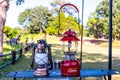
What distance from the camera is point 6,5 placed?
10.9 meters

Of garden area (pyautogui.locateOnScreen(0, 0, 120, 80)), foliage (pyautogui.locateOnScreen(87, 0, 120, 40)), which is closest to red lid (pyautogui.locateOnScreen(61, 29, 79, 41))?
garden area (pyautogui.locateOnScreen(0, 0, 120, 80))

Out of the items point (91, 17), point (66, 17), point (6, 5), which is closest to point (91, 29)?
point (91, 17)

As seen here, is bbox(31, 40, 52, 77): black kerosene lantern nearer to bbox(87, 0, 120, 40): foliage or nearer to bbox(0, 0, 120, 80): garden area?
bbox(0, 0, 120, 80): garden area

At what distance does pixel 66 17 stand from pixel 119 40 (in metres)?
29.8

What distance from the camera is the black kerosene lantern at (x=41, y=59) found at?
8.96 ft

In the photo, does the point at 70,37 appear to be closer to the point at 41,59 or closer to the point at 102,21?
the point at 41,59

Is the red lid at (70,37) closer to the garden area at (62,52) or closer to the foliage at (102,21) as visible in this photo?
the garden area at (62,52)

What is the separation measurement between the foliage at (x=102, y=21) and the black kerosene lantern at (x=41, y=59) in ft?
95.5

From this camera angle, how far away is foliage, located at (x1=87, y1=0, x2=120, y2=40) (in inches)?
1266

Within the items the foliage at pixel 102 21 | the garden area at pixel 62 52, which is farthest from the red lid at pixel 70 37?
the foliage at pixel 102 21

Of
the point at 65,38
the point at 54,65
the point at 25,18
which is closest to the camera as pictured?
the point at 65,38

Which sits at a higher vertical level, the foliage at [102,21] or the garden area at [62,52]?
the foliage at [102,21]

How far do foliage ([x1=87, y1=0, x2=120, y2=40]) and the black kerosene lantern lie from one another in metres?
29.1

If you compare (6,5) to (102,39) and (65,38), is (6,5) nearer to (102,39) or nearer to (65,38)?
(65,38)
